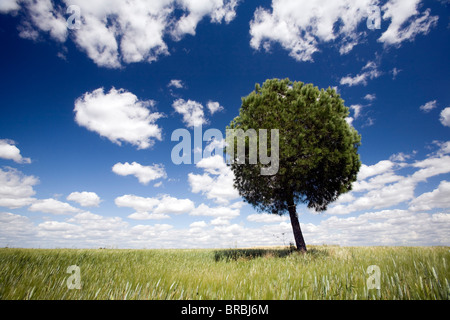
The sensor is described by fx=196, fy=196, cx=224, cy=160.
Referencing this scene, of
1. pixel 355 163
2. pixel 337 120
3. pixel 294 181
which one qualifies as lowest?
pixel 294 181

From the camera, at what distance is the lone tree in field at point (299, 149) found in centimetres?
1123

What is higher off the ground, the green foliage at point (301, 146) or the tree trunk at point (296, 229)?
the green foliage at point (301, 146)

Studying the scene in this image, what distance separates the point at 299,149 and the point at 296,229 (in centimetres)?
520

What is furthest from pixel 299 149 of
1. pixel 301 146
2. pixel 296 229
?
pixel 296 229

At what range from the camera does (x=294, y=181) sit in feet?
38.9

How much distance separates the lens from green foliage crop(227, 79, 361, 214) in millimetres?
11219

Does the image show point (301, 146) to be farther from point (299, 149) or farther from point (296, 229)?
point (296, 229)

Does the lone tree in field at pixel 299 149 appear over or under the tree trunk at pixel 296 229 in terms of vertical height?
over

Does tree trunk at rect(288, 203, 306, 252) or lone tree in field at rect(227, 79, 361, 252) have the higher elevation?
lone tree in field at rect(227, 79, 361, 252)

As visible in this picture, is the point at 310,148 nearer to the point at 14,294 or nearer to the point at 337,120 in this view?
the point at 337,120

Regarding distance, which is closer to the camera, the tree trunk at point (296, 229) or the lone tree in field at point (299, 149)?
the lone tree in field at point (299, 149)
